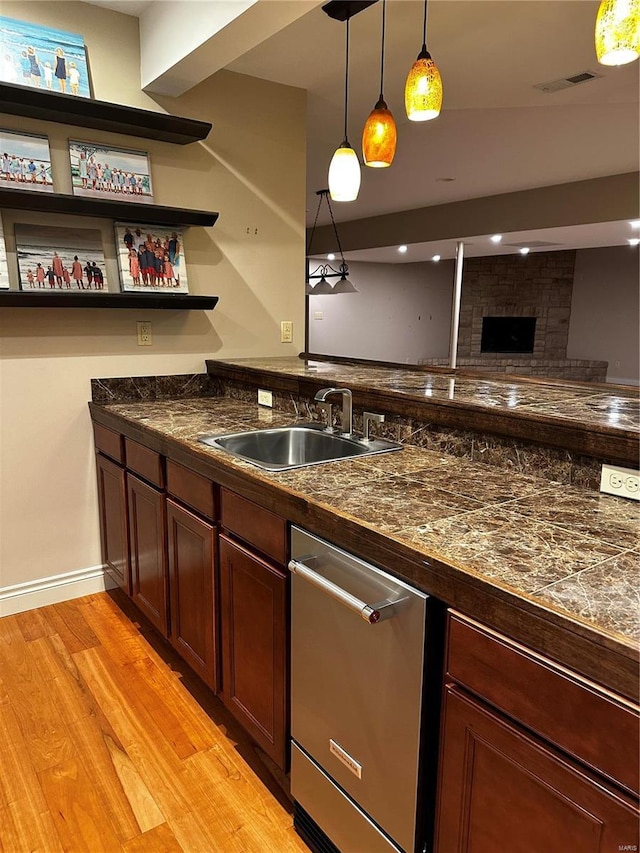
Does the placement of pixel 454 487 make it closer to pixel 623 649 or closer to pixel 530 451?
pixel 530 451

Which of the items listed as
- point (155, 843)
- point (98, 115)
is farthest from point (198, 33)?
point (155, 843)

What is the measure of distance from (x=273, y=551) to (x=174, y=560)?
71cm

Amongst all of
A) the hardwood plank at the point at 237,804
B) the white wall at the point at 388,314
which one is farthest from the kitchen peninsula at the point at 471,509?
the white wall at the point at 388,314

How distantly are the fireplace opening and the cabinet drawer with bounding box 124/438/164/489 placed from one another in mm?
10001

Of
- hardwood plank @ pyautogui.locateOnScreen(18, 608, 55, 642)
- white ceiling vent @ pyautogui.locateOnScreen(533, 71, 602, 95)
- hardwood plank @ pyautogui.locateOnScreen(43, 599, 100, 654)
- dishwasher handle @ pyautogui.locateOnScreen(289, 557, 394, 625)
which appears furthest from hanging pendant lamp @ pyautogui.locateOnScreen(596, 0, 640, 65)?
hardwood plank @ pyautogui.locateOnScreen(18, 608, 55, 642)

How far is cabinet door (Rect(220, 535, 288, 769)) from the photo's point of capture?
153 cm

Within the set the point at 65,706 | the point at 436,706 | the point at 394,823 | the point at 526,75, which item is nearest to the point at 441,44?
the point at 526,75

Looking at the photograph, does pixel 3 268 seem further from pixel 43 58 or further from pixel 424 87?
pixel 424 87

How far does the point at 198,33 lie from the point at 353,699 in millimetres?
2279

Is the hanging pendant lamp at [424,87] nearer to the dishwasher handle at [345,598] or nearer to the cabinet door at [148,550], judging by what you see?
the dishwasher handle at [345,598]

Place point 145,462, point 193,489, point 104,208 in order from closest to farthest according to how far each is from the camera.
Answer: point 193,489
point 145,462
point 104,208

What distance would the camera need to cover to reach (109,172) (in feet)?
8.39

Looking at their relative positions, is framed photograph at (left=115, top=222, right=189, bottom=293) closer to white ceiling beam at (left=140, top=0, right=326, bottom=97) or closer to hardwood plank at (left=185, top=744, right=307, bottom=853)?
white ceiling beam at (left=140, top=0, right=326, bottom=97)

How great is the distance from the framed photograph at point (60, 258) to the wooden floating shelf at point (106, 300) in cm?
6
